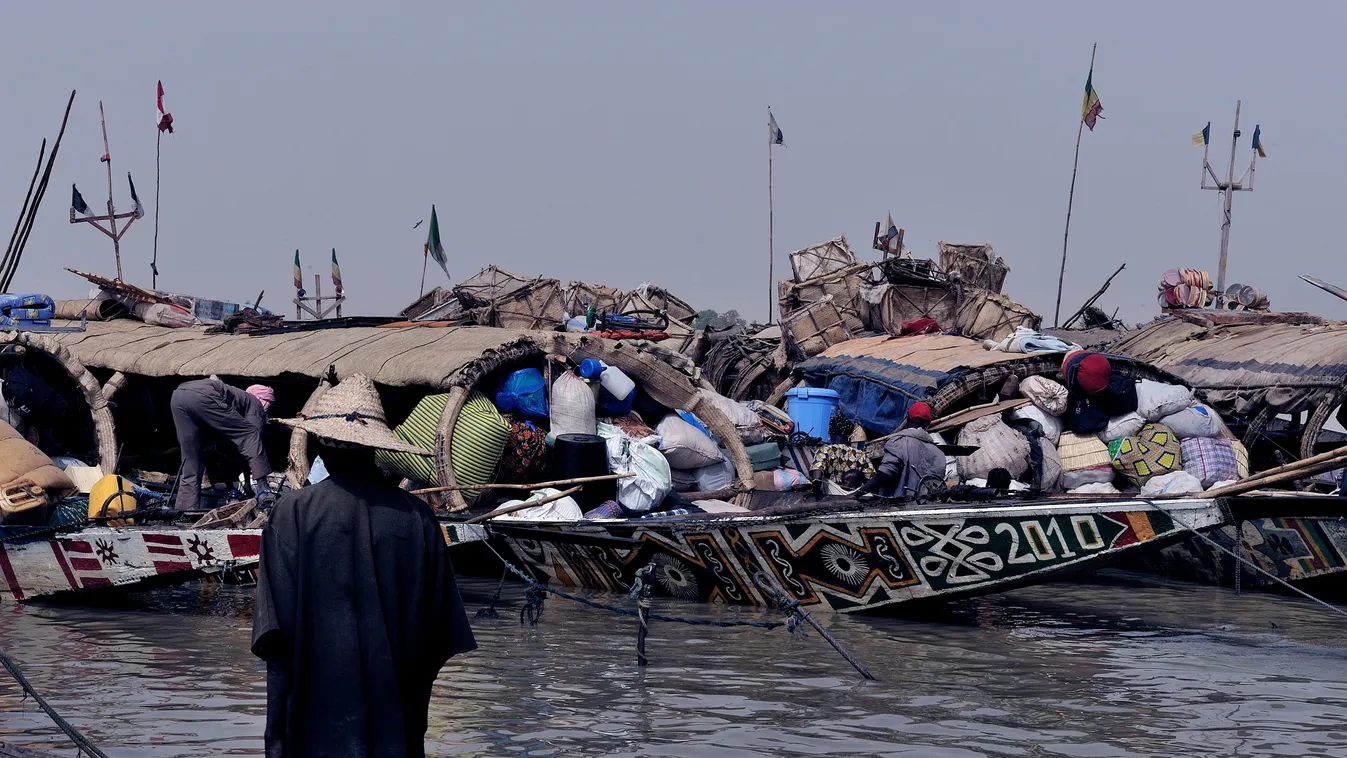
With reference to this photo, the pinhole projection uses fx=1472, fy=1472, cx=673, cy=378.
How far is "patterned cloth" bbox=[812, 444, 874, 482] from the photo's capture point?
11.6 metres

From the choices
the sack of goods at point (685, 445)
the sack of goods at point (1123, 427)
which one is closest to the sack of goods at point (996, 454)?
the sack of goods at point (1123, 427)

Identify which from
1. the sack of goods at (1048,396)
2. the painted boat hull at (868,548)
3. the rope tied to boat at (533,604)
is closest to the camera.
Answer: the painted boat hull at (868,548)

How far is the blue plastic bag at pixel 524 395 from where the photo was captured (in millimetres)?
10695

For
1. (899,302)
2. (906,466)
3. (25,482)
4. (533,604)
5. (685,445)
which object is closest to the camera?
(533,604)

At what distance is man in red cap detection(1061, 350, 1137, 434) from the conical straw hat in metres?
7.55

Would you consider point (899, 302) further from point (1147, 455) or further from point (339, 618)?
point (339, 618)

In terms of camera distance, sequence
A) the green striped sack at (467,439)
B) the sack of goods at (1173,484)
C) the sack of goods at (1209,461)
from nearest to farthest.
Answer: the green striped sack at (467,439)
the sack of goods at (1173,484)
the sack of goods at (1209,461)

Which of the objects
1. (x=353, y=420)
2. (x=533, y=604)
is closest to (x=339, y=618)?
(x=353, y=420)

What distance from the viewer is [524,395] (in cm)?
1070

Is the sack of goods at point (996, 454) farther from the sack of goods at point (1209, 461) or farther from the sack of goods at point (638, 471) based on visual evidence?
the sack of goods at point (638, 471)

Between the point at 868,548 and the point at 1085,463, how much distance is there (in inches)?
150

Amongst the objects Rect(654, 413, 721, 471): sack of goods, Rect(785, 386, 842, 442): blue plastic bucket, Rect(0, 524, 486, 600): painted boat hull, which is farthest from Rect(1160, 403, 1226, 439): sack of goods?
Rect(0, 524, 486, 600): painted boat hull

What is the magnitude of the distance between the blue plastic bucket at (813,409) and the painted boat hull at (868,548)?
4.64m

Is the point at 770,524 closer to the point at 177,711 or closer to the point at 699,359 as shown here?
the point at 177,711
